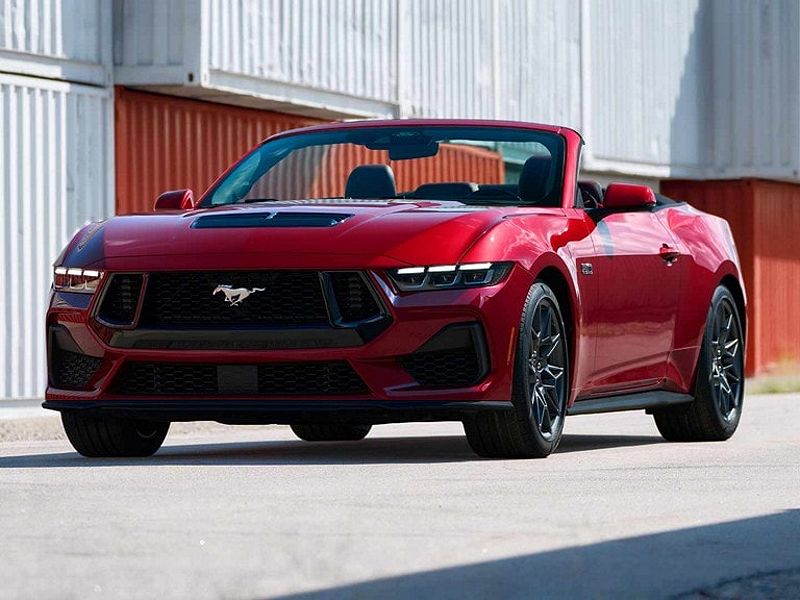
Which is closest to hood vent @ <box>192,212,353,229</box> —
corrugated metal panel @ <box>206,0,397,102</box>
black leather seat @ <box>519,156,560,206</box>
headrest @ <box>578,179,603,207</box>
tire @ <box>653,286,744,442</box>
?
black leather seat @ <box>519,156,560,206</box>

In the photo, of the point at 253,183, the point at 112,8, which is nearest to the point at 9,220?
the point at 112,8

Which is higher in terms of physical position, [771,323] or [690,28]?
[690,28]

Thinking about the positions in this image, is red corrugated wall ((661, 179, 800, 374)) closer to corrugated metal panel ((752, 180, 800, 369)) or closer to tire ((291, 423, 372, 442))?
corrugated metal panel ((752, 180, 800, 369))

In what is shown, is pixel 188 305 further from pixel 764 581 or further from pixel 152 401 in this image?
pixel 764 581

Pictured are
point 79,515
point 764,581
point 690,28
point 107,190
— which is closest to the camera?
point 764,581

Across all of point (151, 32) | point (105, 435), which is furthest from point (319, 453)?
point (151, 32)

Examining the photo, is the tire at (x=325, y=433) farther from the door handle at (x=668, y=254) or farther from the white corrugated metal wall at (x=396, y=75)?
the white corrugated metal wall at (x=396, y=75)

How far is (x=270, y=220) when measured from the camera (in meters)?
8.00

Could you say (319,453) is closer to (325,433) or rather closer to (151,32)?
(325,433)

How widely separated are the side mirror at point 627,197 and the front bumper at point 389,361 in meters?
1.19

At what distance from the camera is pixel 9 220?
649 inches

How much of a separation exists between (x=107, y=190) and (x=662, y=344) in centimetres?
905

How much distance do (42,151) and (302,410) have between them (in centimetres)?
964

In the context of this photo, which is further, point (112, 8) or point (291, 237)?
point (112, 8)
